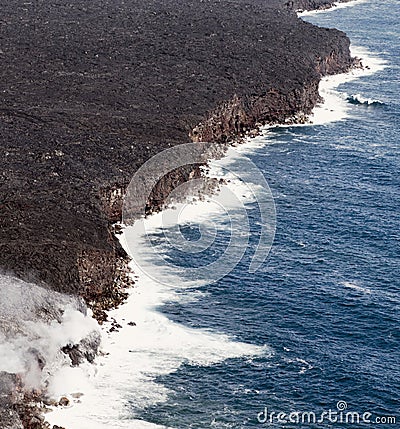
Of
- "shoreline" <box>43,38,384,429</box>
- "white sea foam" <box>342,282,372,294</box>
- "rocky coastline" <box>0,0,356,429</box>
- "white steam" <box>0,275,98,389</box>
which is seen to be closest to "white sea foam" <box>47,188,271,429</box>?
"shoreline" <box>43,38,384,429</box>

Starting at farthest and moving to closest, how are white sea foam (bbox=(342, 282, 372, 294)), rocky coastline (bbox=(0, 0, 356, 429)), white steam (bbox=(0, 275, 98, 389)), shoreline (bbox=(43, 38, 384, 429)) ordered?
white sea foam (bbox=(342, 282, 372, 294)) < rocky coastline (bbox=(0, 0, 356, 429)) < white steam (bbox=(0, 275, 98, 389)) < shoreline (bbox=(43, 38, 384, 429))

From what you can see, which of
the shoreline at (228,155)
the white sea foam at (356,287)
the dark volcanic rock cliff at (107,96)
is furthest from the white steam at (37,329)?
the white sea foam at (356,287)

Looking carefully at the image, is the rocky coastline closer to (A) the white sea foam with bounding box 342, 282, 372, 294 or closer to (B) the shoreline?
(B) the shoreline

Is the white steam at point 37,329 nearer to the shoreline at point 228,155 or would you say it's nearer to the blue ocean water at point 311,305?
the shoreline at point 228,155

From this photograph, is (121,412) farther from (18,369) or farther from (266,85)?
(266,85)

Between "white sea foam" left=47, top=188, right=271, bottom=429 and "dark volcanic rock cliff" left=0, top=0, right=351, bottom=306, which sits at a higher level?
"dark volcanic rock cliff" left=0, top=0, right=351, bottom=306

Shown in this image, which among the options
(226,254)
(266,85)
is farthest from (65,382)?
(266,85)

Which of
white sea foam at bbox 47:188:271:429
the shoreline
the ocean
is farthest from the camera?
the ocean
